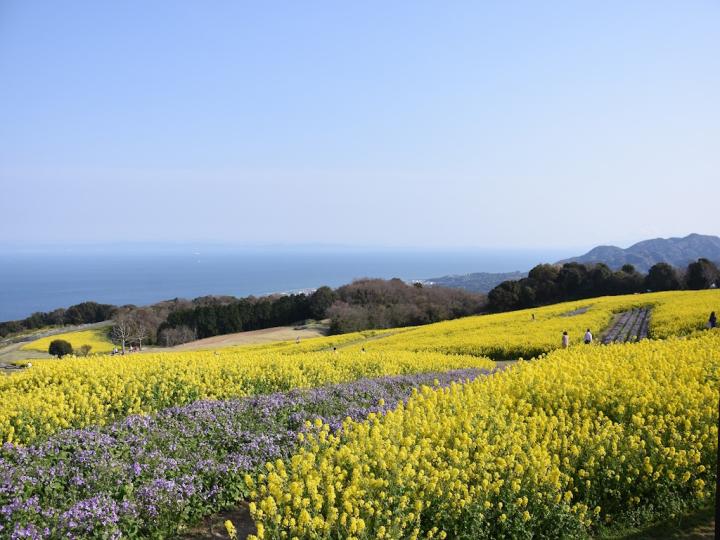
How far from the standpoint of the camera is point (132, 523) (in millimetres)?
5629

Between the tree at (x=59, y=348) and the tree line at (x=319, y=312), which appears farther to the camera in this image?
the tree line at (x=319, y=312)

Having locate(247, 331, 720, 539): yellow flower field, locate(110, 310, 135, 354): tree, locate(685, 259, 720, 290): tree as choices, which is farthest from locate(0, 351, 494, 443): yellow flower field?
locate(685, 259, 720, 290): tree

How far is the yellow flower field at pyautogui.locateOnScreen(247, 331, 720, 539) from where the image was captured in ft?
17.8

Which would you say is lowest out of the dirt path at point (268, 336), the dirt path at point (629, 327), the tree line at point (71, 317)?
the dirt path at point (268, 336)

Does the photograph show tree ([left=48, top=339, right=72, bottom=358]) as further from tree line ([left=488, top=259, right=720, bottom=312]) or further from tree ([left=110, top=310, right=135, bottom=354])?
tree line ([left=488, top=259, right=720, bottom=312])

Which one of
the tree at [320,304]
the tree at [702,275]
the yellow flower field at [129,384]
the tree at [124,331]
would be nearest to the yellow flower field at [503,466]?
the yellow flower field at [129,384]

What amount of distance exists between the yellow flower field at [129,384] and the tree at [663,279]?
59.7 metres

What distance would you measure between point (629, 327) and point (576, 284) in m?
42.1

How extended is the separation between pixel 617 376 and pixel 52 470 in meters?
9.71

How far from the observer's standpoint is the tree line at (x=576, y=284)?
66125 mm

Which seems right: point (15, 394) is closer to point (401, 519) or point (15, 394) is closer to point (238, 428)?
point (238, 428)

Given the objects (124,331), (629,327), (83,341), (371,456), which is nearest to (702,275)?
(629,327)

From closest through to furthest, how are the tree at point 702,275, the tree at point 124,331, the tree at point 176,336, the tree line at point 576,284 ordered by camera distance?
the tree at point 702,275
the tree at point 124,331
the tree line at point 576,284
the tree at point 176,336

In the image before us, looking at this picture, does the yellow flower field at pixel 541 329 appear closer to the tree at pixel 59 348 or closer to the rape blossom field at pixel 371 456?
the rape blossom field at pixel 371 456
